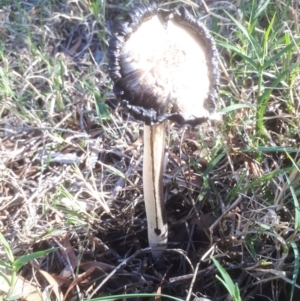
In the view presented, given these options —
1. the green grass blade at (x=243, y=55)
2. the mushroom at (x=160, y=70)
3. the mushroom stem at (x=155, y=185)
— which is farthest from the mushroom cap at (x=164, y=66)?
the green grass blade at (x=243, y=55)

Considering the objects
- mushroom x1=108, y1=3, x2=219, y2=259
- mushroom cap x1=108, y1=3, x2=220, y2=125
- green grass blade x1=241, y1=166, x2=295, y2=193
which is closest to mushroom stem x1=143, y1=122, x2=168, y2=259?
mushroom x1=108, y1=3, x2=219, y2=259

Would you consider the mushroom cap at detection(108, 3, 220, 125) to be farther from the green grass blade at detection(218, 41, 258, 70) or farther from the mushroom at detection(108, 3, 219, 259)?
the green grass blade at detection(218, 41, 258, 70)

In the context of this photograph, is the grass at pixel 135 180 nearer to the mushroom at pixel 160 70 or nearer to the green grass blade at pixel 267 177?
the green grass blade at pixel 267 177

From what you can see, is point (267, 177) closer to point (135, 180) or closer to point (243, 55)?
point (243, 55)

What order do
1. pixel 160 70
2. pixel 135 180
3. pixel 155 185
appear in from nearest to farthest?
pixel 160 70, pixel 155 185, pixel 135 180

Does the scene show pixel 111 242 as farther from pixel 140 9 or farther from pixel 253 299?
pixel 140 9

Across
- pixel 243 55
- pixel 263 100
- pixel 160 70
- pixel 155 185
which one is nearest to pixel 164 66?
pixel 160 70
